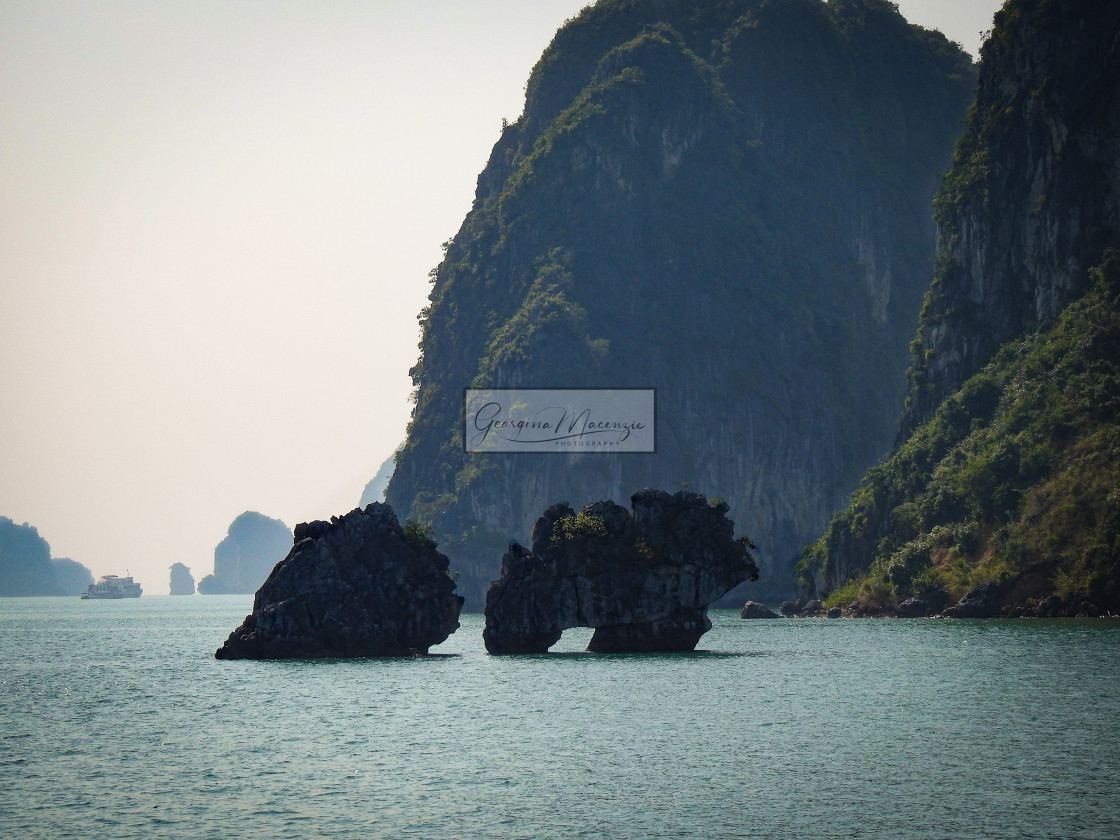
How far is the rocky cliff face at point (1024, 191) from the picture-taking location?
148 m

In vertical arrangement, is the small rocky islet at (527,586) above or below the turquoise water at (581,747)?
above

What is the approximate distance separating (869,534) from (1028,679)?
294 ft

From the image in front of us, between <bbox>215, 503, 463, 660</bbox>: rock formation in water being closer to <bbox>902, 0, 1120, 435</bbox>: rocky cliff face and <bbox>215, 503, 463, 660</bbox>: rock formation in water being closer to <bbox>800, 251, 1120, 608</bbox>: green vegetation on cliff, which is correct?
<bbox>800, 251, 1120, 608</bbox>: green vegetation on cliff

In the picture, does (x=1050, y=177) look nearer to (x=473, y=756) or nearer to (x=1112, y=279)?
(x=1112, y=279)

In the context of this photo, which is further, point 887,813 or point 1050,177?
point 1050,177

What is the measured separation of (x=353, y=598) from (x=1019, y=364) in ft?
286

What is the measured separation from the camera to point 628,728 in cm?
5541

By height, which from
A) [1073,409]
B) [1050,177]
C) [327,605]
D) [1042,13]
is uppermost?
[1042,13]

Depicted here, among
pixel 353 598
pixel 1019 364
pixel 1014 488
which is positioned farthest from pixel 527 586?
pixel 1019 364

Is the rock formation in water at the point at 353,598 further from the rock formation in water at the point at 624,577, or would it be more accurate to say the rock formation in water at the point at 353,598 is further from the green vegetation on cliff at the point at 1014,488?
the green vegetation on cliff at the point at 1014,488

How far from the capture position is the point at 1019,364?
148 m

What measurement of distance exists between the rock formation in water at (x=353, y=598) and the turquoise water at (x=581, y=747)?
9.63ft

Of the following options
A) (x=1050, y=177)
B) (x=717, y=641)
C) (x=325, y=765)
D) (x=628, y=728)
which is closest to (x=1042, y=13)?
(x=1050, y=177)

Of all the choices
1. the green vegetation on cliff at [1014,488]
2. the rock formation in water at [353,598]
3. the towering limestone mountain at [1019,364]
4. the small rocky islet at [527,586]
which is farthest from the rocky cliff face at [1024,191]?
the rock formation in water at [353,598]
